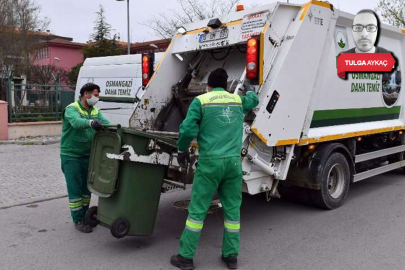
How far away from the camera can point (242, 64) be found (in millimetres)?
5141

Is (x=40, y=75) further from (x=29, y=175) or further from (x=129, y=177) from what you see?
(x=129, y=177)

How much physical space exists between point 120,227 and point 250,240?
1.40m

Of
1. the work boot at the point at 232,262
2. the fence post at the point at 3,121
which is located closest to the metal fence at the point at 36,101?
the fence post at the point at 3,121

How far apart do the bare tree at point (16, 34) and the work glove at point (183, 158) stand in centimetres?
1666

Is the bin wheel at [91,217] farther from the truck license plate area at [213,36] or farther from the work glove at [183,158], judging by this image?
the truck license plate area at [213,36]

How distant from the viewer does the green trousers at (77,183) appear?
4.43 meters

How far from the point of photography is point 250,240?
4312 mm

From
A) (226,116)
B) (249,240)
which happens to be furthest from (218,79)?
(249,240)

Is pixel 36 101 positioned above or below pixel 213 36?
below

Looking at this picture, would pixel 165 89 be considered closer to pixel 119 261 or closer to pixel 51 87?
pixel 119 261

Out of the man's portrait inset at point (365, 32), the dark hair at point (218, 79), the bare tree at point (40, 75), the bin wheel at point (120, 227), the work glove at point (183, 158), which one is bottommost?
the bin wheel at point (120, 227)

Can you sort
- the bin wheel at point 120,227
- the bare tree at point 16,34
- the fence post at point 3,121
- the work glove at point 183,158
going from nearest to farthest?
the work glove at point 183,158 < the bin wheel at point 120,227 < the fence post at point 3,121 < the bare tree at point 16,34

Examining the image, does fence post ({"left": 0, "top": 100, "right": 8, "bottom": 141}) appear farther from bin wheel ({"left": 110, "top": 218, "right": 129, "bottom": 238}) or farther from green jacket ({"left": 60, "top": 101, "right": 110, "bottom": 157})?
bin wheel ({"left": 110, "top": 218, "right": 129, "bottom": 238})

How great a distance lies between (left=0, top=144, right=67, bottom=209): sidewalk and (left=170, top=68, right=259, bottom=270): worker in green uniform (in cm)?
317
